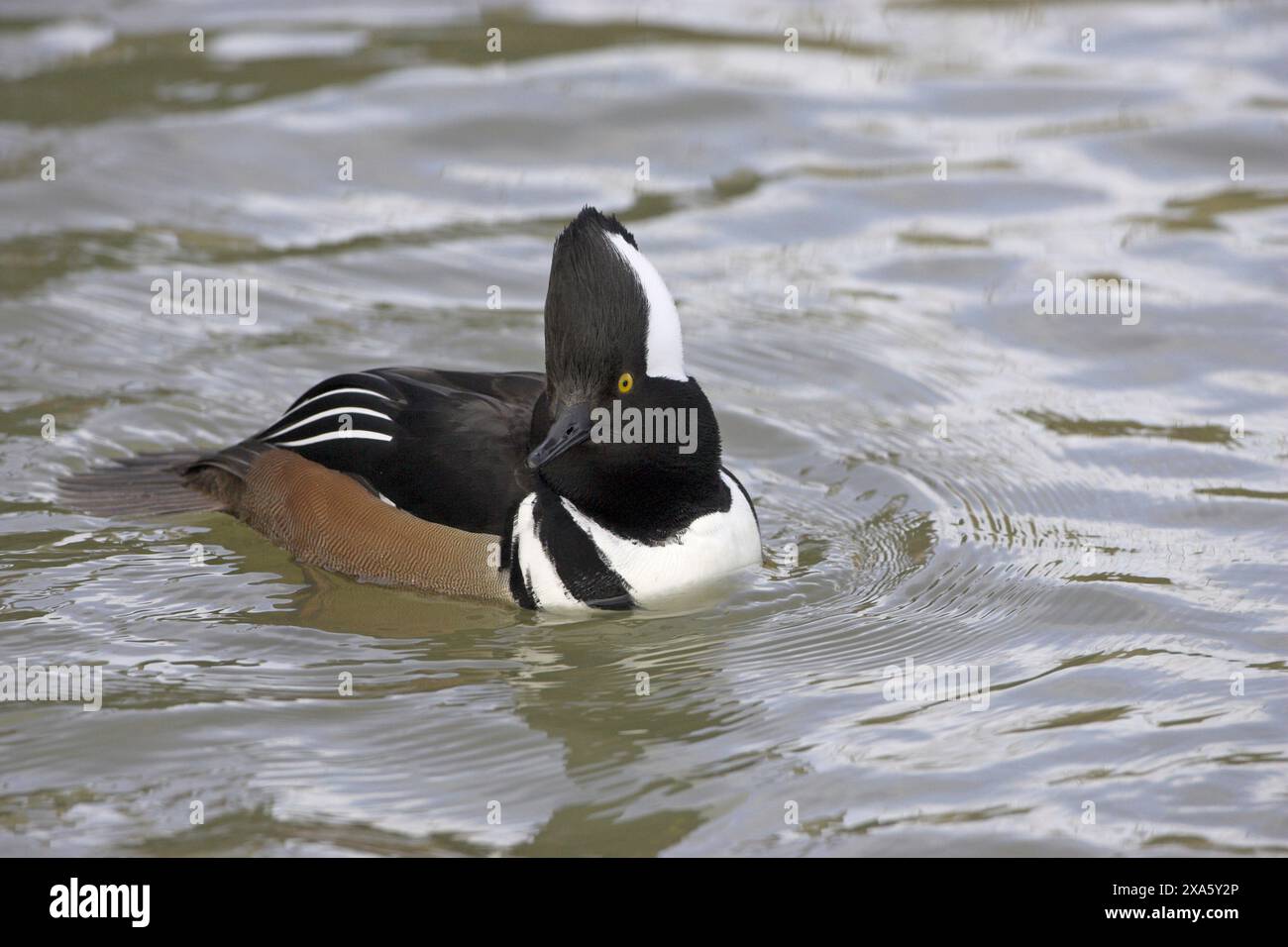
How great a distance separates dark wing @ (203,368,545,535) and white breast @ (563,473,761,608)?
0.36 metres

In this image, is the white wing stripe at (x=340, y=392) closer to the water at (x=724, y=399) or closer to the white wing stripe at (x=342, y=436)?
the white wing stripe at (x=342, y=436)

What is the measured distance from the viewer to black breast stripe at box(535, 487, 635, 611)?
23.1ft

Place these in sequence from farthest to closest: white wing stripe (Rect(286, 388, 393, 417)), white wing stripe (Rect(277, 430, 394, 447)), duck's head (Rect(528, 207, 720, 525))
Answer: white wing stripe (Rect(286, 388, 393, 417))
white wing stripe (Rect(277, 430, 394, 447))
duck's head (Rect(528, 207, 720, 525))

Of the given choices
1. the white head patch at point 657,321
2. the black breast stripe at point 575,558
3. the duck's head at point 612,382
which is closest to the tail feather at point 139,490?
the black breast stripe at point 575,558

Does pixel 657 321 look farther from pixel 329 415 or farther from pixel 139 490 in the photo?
pixel 139 490

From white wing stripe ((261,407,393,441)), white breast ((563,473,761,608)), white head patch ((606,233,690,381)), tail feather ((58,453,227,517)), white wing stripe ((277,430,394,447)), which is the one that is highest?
white head patch ((606,233,690,381))

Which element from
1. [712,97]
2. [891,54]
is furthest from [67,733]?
[891,54]

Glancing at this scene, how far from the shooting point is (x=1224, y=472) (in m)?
8.41

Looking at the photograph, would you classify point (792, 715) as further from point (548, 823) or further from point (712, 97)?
point (712, 97)

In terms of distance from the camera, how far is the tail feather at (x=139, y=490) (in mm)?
8062

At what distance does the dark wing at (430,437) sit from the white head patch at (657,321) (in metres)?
0.77

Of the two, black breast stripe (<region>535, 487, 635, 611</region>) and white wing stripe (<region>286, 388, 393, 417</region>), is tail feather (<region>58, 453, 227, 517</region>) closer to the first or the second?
white wing stripe (<region>286, 388, 393, 417</region>)

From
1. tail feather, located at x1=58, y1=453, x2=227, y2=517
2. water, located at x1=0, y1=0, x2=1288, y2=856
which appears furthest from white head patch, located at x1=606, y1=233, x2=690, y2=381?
tail feather, located at x1=58, y1=453, x2=227, y2=517

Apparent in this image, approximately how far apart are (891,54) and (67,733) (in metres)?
10.4
